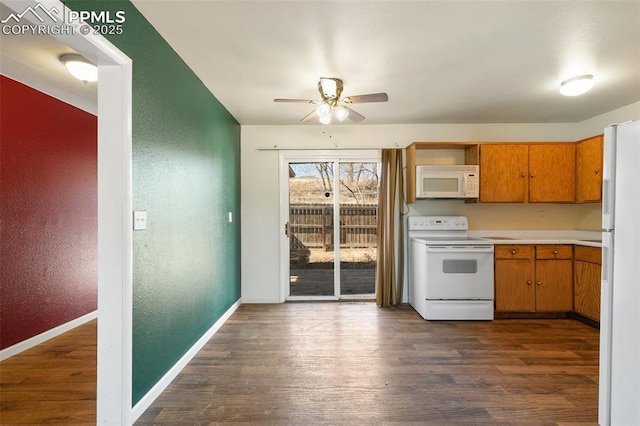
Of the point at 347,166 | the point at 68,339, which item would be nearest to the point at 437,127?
the point at 347,166

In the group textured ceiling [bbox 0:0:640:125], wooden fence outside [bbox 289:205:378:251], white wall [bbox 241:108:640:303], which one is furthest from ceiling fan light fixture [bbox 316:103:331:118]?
wooden fence outside [bbox 289:205:378:251]

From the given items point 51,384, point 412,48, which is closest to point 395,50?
point 412,48

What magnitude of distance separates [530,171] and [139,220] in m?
4.17

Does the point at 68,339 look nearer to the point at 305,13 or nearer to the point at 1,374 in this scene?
the point at 1,374

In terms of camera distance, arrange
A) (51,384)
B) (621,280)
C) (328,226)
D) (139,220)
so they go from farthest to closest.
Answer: (328,226)
(51,384)
(139,220)
(621,280)

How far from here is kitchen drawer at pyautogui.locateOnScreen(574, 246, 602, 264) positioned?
302 cm

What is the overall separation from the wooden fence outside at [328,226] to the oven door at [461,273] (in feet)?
3.30

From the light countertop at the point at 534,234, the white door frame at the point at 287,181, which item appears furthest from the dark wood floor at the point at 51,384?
the light countertop at the point at 534,234

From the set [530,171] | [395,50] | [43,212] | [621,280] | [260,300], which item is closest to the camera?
[621,280]

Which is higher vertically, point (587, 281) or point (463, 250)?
point (463, 250)

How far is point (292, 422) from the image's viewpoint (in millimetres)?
1699

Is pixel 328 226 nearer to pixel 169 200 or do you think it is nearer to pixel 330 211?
pixel 330 211

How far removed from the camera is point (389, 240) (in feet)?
12.6

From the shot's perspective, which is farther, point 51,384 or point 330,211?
point 330,211
